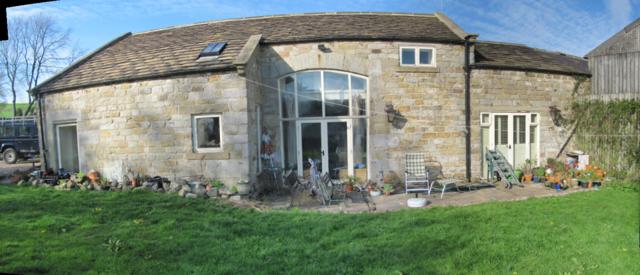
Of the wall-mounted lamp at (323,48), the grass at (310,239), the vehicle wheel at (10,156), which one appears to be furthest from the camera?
the wall-mounted lamp at (323,48)

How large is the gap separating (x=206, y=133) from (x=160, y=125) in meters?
1.14

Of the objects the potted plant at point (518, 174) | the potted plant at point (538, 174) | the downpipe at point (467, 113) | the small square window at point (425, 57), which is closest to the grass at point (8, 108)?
the small square window at point (425, 57)

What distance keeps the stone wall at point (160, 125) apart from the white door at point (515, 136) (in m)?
6.71

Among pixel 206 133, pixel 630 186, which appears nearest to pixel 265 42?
pixel 206 133

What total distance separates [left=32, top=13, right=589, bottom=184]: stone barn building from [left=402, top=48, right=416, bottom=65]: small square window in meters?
0.02

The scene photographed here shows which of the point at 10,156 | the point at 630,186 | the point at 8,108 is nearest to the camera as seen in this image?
the point at 8,108

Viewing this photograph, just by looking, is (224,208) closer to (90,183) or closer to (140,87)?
(90,183)

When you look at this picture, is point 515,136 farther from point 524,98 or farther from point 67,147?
point 67,147

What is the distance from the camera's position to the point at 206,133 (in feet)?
22.3

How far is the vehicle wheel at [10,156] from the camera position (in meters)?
3.23

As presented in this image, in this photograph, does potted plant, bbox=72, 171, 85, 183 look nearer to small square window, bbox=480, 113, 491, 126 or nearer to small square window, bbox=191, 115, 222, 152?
small square window, bbox=191, 115, 222, 152

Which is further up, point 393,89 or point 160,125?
point 393,89

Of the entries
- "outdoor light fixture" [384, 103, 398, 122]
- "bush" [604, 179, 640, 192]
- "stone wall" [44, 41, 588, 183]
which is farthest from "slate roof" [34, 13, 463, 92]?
"bush" [604, 179, 640, 192]

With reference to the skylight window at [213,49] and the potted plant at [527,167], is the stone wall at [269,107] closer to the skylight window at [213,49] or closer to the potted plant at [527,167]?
the skylight window at [213,49]
